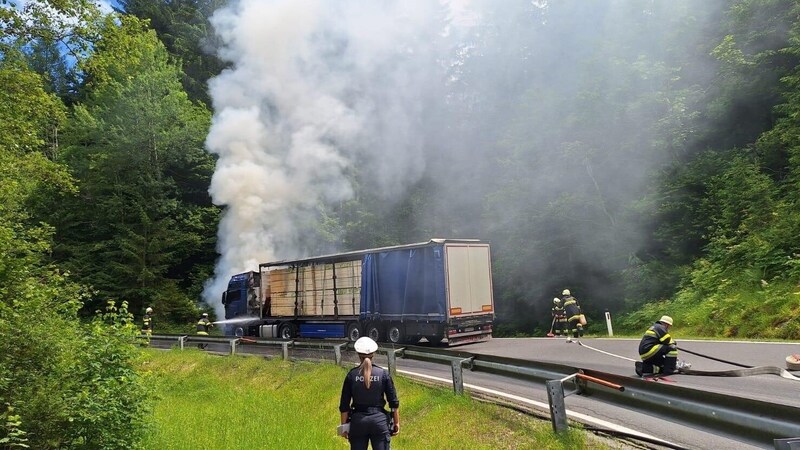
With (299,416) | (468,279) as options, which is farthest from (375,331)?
(299,416)

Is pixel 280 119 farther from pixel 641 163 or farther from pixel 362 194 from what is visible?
pixel 641 163

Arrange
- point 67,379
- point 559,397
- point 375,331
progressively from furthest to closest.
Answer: point 375,331 < point 67,379 < point 559,397

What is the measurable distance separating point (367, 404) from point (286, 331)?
16050 mm

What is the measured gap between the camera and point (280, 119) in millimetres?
27984

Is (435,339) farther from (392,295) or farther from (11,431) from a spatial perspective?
(11,431)

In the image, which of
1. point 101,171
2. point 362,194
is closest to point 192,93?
point 101,171

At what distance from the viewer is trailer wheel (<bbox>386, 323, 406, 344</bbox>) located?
1591cm

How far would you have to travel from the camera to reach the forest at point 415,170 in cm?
1047

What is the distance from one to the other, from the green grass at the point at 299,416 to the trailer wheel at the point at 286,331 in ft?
19.1

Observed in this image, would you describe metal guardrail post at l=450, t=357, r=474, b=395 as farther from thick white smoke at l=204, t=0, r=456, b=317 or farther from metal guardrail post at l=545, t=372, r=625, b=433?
thick white smoke at l=204, t=0, r=456, b=317

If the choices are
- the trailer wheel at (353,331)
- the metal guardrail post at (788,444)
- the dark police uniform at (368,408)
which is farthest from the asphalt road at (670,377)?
the trailer wheel at (353,331)

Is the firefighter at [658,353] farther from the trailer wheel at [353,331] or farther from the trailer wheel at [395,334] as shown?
the trailer wheel at [353,331]

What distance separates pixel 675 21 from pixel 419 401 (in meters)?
21.0

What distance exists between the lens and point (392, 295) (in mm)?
15992
